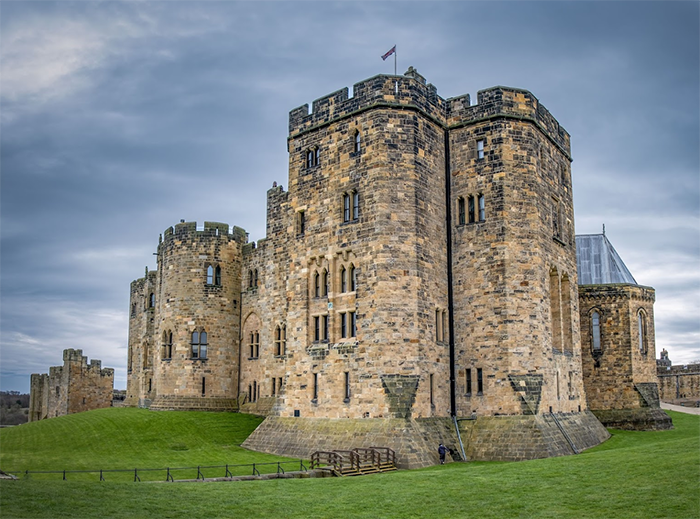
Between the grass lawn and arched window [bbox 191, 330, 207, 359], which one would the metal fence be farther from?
arched window [bbox 191, 330, 207, 359]

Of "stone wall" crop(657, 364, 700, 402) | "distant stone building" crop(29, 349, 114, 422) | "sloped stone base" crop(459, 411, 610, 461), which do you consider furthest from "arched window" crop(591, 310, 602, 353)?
"distant stone building" crop(29, 349, 114, 422)

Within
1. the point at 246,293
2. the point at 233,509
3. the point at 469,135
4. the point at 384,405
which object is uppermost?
the point at 469,135

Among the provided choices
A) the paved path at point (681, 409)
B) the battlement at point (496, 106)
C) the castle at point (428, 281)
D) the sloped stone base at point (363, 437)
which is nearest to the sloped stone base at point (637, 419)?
the castle at point (428, 281)

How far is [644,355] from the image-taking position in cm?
4288

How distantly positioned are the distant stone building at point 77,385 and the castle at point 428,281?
3727 centimetres

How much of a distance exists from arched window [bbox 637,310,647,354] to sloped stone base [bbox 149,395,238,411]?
26.7 meters

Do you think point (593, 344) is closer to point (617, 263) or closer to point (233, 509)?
point (617, 263)

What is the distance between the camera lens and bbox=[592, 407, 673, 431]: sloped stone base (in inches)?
1593

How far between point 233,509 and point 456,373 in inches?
662

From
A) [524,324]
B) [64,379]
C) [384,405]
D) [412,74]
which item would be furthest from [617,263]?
[64,379]

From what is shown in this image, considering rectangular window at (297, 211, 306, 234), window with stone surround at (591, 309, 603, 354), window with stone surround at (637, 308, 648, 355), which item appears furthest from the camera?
window with stone surround at (591, 309, 603, 354)

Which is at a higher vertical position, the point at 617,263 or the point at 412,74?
the point at 412,74

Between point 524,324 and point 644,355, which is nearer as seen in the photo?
point 524,324

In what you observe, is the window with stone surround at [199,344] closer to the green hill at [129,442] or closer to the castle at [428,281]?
the green hill at [129,442]
